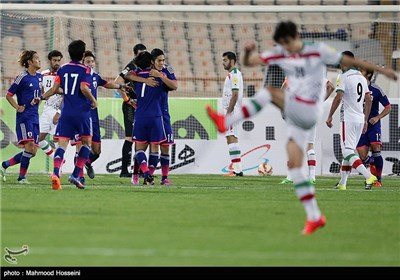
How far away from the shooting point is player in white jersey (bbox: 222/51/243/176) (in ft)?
67.6

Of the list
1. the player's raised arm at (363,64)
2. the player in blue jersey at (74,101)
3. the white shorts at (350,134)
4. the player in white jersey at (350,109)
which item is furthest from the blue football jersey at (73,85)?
the player's raised arm at (363,64)

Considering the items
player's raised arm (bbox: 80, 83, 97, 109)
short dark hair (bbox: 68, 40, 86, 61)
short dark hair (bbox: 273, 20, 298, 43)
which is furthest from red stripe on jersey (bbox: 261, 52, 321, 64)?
short dark hair (bbox: 68, 40, 86, 61)

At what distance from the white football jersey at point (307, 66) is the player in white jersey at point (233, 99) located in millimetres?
9706

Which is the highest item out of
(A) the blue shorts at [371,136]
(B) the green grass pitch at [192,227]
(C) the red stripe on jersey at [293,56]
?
(C) the red stripe on jersey at [293,56]

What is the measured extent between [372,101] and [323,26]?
6.73m

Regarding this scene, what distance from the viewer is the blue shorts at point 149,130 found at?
55.9 feet

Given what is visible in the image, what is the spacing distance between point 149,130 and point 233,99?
3.68m

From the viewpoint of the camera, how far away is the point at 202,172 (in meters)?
22.2

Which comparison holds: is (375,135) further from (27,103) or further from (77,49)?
(27,103)

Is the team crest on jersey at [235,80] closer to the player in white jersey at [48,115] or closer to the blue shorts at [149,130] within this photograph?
the player in white jersey at [48,115]

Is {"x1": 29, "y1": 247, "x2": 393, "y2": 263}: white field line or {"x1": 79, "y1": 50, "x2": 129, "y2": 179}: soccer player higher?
{"x1": 79, "y1": 50, "x2": 129, "y2": 179}: soccer player

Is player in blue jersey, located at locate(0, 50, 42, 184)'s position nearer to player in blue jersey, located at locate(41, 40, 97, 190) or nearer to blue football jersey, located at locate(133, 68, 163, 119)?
player in blue jersey, located at locate(41, 40, 97, 190)

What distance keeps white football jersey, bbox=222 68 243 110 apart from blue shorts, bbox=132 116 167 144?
3831 mm

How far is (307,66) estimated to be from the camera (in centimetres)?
1055
